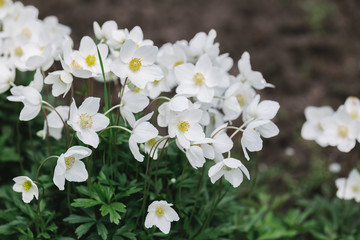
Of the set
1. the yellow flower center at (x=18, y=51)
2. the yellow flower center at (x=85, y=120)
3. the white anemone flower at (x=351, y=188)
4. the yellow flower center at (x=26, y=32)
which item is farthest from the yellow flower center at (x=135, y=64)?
the white anemone flower at (x=351, y=188)

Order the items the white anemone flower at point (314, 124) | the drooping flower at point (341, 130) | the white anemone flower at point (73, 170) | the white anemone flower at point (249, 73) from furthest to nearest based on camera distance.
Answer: the white anemone flower at point (314, 124), the drooping flower at point (341, 130), the white anemone flower at point (249, 73), the white anemone flower at point (73, 170)

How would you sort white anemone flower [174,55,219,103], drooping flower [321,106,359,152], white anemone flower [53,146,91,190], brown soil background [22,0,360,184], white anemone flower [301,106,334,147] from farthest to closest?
brown soil background [22,0,360,184] < white anemone flower [301,106,334,147] < drooping flower [321,106,359,152] < white anemone flower [174,55,219,103] < white anemone flower [53,146,91,190]

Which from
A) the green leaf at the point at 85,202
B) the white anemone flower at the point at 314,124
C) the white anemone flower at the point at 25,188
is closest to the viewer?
the white anemone flower at the point at 25,188

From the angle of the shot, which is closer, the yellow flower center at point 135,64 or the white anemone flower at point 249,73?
the yellow flower center at point 135,64

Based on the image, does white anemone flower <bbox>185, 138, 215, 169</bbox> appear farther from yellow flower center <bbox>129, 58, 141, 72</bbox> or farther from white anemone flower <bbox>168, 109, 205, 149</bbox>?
yellow flower center <bbox>129, 58, 141, 72</bbox>

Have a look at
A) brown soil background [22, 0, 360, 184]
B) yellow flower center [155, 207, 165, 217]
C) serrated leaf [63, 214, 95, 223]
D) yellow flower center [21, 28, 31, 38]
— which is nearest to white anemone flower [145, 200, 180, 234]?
yellow flower center [155, 207, 165, 217]

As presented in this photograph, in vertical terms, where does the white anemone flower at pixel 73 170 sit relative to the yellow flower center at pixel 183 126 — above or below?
below

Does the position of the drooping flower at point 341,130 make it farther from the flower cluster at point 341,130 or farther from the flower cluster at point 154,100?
the flower cluster at point 154,100

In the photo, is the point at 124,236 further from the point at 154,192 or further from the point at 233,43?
the point at 233,43
